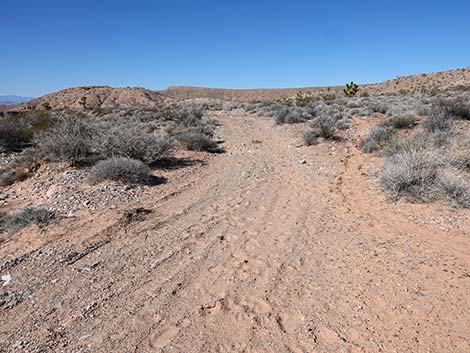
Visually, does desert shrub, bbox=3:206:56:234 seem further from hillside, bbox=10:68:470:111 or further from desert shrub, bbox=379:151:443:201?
hillside, bbox=10:68:470:111

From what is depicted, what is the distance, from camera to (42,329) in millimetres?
3299

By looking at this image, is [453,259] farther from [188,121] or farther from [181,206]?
[188,121]

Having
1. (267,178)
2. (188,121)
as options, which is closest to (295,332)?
(267,178)

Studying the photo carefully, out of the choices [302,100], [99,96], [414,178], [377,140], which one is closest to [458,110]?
[377,140]

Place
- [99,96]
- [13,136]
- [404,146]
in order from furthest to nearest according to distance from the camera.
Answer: [99,96] → [13,136] → [404,146]

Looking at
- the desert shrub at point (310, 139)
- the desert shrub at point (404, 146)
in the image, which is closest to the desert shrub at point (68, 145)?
the desert shrub at point (310, 139)

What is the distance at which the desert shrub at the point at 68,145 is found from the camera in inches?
371

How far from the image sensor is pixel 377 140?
1162 cm

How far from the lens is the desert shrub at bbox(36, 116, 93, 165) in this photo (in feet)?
30.9

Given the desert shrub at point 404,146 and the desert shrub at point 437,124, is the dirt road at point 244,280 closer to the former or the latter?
the desert shrub at point 404,146

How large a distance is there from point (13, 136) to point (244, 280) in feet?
48.4

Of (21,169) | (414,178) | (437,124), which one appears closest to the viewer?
(414,178)

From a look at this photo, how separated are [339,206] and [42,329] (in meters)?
5.39

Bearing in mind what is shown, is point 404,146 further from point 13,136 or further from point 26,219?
point 13,136
